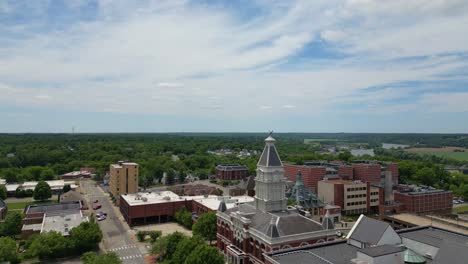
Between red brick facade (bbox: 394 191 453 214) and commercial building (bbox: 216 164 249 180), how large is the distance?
76.9 m

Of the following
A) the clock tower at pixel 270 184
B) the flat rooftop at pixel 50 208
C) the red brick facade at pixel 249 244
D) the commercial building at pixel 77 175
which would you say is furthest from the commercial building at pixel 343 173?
the commercial building at pixel 77 175

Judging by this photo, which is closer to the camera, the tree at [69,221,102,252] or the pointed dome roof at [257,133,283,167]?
the pointed dome roof at [257,133,283,167]

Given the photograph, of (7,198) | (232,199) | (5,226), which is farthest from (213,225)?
(7,198)

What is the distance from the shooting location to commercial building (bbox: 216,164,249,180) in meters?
168

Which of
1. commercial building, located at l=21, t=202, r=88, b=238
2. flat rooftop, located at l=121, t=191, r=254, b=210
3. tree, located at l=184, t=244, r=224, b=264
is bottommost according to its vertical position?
commercial building, located at l=21, t=202, r=88, b=238

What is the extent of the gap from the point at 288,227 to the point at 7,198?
11417 centimetres

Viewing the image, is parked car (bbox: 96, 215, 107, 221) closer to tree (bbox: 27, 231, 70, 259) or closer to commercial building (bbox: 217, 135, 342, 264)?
tree (bbox: 27, 231, 70, 259)

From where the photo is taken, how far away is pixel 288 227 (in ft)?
175

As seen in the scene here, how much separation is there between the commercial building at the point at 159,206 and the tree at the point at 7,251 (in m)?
30.6

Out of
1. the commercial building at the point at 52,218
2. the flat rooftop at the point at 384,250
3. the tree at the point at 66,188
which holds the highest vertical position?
the flat rooftop at the point at 384,250

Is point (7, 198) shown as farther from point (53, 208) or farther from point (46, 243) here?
point (46, 243)

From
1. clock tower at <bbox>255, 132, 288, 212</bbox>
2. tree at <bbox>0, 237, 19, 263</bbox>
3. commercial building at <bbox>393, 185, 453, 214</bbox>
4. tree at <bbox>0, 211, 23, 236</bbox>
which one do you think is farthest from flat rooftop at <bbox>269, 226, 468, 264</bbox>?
tree at <bbox>0, 211, 23, 236</bbox>

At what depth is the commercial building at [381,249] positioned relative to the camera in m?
39.1

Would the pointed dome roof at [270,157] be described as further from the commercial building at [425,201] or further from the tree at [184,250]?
the commercial building at [425,201]
